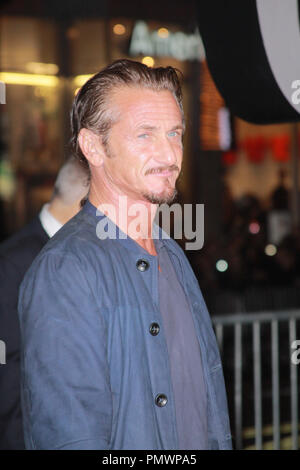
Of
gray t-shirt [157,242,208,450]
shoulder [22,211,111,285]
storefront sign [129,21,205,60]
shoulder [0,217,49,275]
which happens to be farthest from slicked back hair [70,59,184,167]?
storefront sign [129,21,205,60]

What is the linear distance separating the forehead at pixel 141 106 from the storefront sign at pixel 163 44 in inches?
343

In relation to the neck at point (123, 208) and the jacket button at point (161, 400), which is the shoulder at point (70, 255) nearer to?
the neck at point (123, 208)

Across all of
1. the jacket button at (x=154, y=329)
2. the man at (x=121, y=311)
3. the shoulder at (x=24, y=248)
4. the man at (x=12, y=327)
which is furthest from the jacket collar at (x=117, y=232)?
the shoulder at (x=24, y=248)

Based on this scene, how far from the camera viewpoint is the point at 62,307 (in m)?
1.73

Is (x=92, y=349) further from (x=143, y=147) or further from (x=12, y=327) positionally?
(x=12, y=327)

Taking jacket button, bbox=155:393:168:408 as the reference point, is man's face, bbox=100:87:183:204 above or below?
above

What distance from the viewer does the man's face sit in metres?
1.89

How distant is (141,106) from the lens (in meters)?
1.91

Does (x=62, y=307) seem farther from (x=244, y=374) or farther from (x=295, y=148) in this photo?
(x=295, y=148)

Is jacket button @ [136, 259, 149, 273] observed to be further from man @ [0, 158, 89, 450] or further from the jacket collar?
man @ [0, 158, 89, 450]

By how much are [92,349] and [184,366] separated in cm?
34

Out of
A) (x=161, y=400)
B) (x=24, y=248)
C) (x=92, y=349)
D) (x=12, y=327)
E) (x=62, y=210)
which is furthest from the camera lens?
(x=62, y=210)

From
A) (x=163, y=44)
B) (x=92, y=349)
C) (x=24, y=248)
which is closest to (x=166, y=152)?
(x=92, y=349)

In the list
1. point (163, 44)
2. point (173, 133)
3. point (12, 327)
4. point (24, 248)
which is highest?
point (163, 44)
